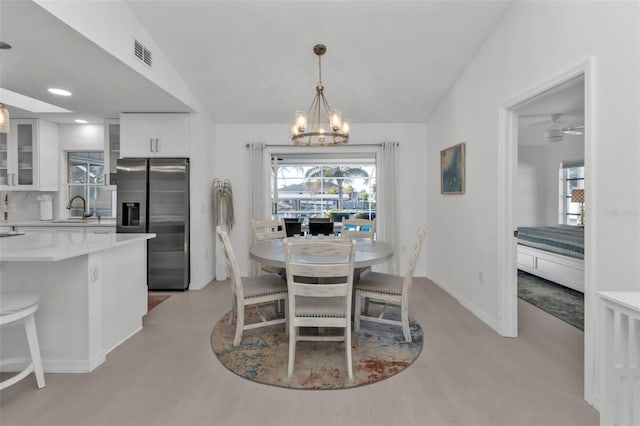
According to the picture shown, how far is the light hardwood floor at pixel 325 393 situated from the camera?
5.96ft

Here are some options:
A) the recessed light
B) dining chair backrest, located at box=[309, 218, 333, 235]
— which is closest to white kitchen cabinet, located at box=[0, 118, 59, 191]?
the recessed light

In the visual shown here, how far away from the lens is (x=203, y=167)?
458 centimetres

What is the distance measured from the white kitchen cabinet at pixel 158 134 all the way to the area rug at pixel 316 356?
2.54 metres

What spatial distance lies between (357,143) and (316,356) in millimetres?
3423

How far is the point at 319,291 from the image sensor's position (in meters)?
2.21

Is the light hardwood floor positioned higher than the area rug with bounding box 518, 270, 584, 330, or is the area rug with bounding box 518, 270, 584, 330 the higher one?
the area rug with bounding box 518, 270, 584, 330

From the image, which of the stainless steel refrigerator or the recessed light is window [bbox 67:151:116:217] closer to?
the stainless steel refrigerator

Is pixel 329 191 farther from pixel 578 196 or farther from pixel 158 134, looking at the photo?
pixel 578 196

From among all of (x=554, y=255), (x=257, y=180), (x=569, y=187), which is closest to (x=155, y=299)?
(x=257, y=180)

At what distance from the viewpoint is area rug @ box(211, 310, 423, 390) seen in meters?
2.21

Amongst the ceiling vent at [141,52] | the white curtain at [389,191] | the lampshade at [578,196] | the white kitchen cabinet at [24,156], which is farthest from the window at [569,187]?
the white kitchen cabinet at [24,156]

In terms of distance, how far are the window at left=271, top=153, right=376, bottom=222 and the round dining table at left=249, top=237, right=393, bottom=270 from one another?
5.30 meters

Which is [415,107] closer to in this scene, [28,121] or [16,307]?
[16,307]

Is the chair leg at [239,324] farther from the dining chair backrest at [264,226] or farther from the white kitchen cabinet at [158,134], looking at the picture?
the white kitchen cabinet at [158,134]
